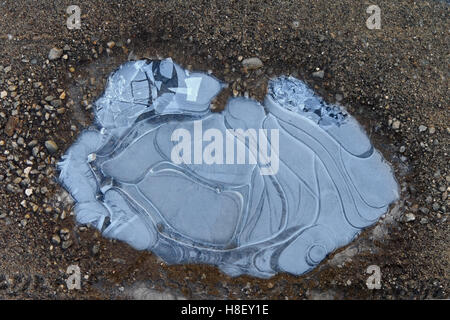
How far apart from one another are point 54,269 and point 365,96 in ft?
9.71

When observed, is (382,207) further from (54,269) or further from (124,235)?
(54,269)

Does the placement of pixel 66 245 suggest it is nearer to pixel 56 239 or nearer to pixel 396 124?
pixel 56 239

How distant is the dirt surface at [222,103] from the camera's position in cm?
322

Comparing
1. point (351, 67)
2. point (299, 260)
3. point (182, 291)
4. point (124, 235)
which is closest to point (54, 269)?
point (124, 235)

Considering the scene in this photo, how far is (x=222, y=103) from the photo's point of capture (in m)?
3.38

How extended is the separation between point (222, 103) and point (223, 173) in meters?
0.60

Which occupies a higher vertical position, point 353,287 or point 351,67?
point 351,67

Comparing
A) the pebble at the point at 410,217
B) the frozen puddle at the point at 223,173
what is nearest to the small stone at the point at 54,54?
the frozen puddle at the point at 223,173

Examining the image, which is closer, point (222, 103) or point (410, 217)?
point (410, 217)

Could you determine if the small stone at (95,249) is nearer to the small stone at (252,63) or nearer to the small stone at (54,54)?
the small stone at (54,54)

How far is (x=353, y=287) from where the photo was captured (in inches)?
127

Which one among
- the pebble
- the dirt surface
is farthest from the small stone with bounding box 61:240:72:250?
the pebble

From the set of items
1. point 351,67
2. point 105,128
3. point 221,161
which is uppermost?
point 351,67

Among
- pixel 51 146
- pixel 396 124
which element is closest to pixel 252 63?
pixel 396 124
